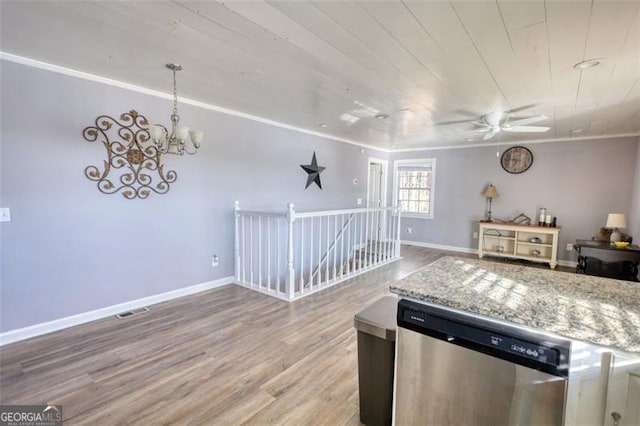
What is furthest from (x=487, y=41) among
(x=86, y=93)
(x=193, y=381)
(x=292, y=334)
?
(x=86, y=93)

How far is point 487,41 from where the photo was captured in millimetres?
1973

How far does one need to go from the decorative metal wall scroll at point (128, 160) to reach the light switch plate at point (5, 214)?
24.9 inches

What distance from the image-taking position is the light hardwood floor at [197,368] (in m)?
1.85

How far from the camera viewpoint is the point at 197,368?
2.26m

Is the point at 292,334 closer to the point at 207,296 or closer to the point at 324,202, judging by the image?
the point at 207,296

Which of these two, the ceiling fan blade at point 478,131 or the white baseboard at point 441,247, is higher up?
the ceiling fan blade at point 478,131

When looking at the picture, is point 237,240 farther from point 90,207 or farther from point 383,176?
point 383,176

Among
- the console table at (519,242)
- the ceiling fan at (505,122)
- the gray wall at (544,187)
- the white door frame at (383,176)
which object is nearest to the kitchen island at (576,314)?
the ceiling fan at (505,122)

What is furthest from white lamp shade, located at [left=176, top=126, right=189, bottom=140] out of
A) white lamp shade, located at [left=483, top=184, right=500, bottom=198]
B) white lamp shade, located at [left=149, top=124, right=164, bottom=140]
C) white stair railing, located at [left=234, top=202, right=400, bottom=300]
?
white lamp shade, located at [left=483, top=184, right=500, bottom=198]

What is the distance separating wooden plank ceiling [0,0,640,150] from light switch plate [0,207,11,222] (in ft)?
4.14

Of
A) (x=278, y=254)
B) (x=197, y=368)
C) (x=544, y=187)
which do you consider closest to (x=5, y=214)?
(x=197, y=368)

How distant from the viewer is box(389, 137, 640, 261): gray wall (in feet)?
16.7

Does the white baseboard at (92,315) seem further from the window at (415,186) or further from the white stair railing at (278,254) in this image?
the window at (415,186)

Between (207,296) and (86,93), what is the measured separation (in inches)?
97.0
